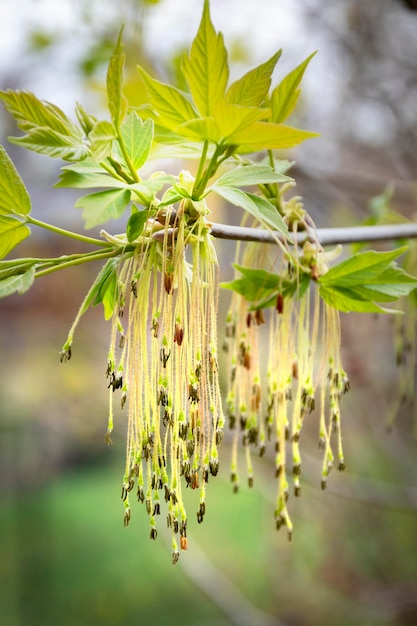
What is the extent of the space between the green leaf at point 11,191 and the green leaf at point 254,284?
0.83 feet

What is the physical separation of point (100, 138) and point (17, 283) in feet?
0.49

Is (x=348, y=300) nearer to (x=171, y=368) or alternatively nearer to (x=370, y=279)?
(x=370, y=279)

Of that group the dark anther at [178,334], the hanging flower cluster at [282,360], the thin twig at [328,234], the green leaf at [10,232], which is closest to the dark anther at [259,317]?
the hanging flower cluster at [282,360]

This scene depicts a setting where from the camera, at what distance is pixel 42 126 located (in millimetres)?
531

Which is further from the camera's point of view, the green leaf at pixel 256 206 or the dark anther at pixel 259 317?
the dark anther at pixel 259 317

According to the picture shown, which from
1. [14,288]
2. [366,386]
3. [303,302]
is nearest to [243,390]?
[303,302]

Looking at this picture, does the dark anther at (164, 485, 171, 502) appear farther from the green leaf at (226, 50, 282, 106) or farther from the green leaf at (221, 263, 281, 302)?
the green leaf at (226, 50, 282, 106)

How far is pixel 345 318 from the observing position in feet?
7.55

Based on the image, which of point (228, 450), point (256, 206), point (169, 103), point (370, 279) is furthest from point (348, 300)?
point (228, 450)

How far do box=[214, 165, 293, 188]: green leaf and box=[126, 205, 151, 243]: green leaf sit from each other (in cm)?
8

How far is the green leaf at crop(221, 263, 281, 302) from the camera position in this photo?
732mm

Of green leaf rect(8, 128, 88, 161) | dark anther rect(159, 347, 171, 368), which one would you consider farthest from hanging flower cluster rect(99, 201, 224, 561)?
green leaf rect(8, 128, 88, 161)

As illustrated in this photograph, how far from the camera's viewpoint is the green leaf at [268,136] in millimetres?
530

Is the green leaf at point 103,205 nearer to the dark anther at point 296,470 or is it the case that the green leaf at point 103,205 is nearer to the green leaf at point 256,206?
the green leaf at point 256,206
